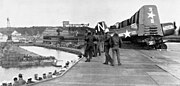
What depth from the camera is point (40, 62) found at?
63094mm

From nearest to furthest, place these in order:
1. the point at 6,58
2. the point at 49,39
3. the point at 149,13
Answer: the point at 149,13, the point at 6,58, the point at 49,39

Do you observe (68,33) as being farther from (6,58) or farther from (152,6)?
(152,6)

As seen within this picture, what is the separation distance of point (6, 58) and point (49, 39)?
61.9 metres

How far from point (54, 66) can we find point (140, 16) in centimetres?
3770

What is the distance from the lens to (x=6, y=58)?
74.4 meters

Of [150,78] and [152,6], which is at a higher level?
[152,6]

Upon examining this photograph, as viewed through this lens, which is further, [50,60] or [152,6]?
[50,60]

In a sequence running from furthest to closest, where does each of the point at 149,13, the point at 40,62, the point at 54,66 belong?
1. the point at 40,62
2. the point at 54,66
3. the point at 149,13

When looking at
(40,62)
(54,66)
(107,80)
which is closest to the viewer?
(107,80)

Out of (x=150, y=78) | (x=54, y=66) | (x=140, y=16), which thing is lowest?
(x=54, y=66)

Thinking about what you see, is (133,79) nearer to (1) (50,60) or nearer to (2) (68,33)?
(1) (50,60)

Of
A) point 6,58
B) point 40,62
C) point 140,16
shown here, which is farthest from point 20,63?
point 140,16

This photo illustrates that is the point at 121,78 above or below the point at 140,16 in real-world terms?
below

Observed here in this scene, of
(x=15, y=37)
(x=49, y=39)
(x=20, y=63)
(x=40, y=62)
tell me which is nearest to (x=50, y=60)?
(x=40, y=62)
